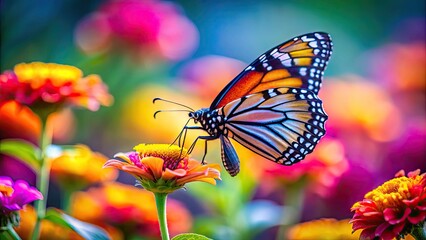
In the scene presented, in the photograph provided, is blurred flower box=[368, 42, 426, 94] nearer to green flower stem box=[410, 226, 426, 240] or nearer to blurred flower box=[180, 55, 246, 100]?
blurred flower box=[180, 55, 246, 100]

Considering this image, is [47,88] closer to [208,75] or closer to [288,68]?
[288,68]

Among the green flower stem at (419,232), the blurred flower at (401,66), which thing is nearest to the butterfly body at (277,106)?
the green flower stem at (419,232)

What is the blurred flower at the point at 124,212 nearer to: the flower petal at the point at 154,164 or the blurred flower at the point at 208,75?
the flower petal at the point at 154,164

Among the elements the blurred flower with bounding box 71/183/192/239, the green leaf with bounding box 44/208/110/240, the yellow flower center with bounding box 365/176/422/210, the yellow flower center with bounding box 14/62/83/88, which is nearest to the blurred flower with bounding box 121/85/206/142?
the blurred flower with bounding box 71/183/192/239

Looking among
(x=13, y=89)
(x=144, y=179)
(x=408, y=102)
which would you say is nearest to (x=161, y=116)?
(x=408, y=102)

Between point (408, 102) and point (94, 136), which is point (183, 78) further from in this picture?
point (408, 102)
